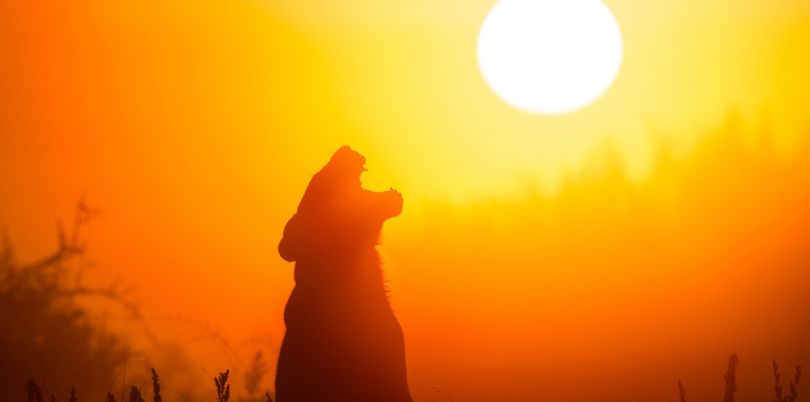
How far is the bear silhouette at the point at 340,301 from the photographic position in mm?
6836

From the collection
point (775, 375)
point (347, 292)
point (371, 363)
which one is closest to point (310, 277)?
point (347, 292)

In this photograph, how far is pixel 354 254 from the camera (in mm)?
7344

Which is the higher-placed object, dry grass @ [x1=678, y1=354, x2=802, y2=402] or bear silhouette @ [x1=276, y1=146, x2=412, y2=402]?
bear silhouette @ [x1=276, y1=146, x2=412, y2=402]

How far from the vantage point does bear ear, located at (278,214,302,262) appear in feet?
23.6

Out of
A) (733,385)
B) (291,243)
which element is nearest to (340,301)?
(291,243)

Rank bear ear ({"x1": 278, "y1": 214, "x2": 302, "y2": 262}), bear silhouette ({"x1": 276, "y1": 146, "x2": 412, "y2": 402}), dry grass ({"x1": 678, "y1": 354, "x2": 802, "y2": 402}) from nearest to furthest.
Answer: dry grass ({"x1": 678, "y1": 354, "x2": 802, "y2": 402}) < bear silhouette ({"x1": 276, "y1": 146, "x2": 412, "y2": 402}) < bear ear ({"x1": 278, "y1": 214, "x2": 302, "y2": 262})

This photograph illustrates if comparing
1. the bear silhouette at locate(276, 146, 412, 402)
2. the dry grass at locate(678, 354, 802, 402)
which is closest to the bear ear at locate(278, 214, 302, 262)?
the bear silhouette at locate(276, 146, 412, 402)

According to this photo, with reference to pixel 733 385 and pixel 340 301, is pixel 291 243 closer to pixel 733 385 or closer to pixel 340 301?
pixel 340 301

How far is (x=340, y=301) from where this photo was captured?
23.2 feet

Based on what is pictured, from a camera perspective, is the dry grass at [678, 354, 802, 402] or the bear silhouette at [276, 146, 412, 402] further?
the bear silhouette at [276, 146, 412, 402]

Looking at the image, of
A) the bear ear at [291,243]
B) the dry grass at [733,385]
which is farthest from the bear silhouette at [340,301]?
the dry grass at [733,385]

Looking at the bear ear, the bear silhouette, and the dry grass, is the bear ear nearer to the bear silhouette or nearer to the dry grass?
the bear silhouette

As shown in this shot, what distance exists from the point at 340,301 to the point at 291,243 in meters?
0.60

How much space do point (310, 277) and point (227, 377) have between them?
201cm
